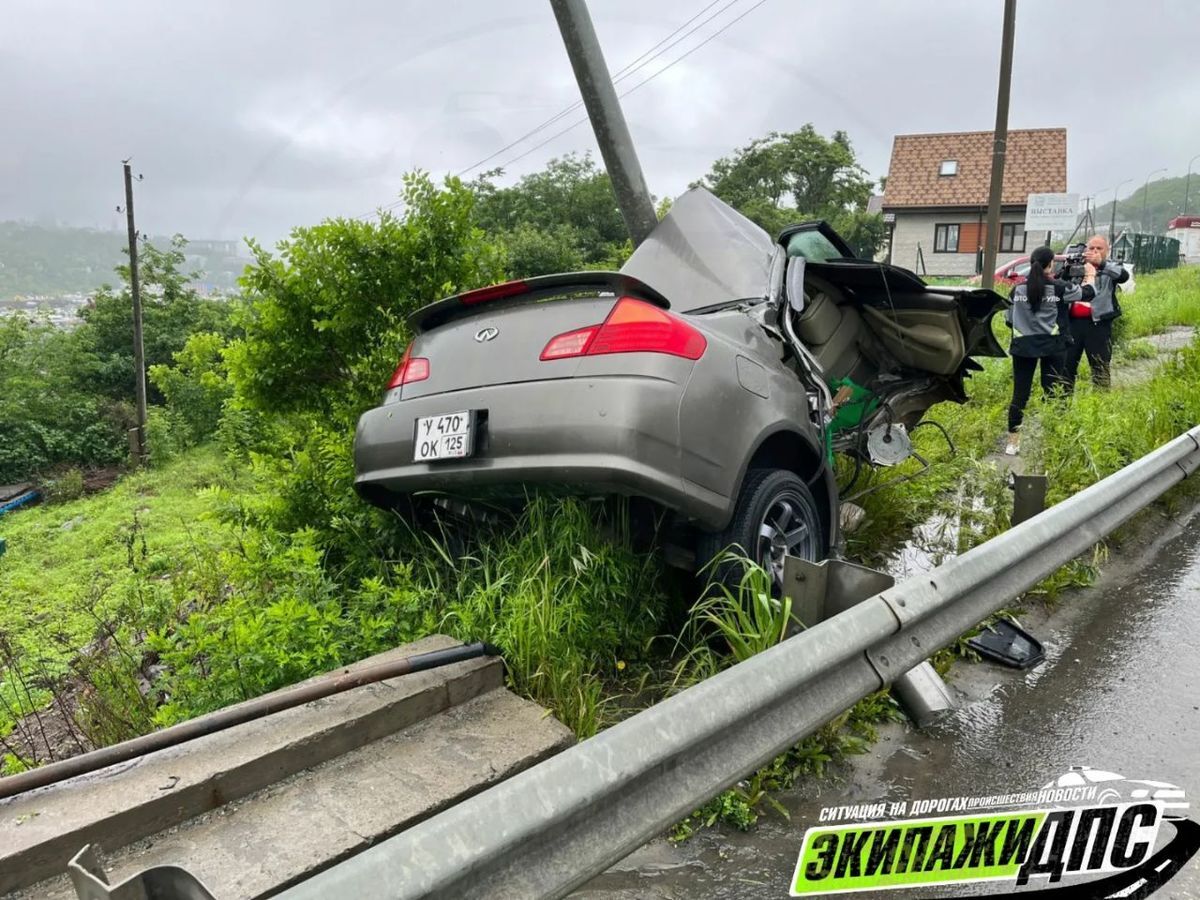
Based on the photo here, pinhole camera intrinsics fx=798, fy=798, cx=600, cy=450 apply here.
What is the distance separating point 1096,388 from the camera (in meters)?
7.16

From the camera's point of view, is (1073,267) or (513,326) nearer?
(513,326)

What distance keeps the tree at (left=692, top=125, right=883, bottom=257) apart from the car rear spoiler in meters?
32.5

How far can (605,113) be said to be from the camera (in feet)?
19.1

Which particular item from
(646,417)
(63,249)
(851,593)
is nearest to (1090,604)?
(851,593)

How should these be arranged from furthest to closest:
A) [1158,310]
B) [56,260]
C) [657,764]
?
[56,260], [1158,310], [657,764]

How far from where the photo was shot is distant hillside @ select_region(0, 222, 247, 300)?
107ft

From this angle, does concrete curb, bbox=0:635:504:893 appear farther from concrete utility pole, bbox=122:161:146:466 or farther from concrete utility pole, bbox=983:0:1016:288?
concrete utility pole, bbox=122:161:146:466

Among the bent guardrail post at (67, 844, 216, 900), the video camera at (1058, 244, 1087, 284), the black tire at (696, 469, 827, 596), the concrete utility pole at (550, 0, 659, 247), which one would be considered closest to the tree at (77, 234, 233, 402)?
the concrete utility pole at (550, 0, 659, 247)

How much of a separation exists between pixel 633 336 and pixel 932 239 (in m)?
41.6

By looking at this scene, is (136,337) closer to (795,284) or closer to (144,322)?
(144,322)

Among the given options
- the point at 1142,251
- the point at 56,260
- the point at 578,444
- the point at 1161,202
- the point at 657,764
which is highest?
the point at 1161,202

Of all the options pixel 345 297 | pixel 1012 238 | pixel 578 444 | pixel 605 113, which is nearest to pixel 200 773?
pixel 578 444

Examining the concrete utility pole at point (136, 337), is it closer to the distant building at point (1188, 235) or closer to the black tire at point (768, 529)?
the black tire at point (768, 529)

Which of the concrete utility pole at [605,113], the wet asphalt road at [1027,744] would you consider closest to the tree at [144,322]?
the concrete utility pole at [605,113]
